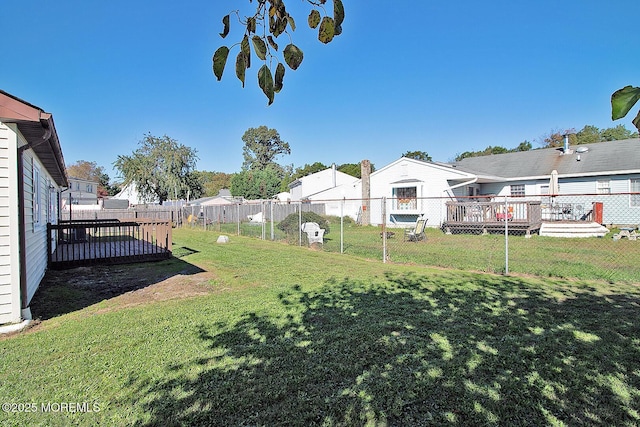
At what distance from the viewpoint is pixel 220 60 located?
3.74 ft

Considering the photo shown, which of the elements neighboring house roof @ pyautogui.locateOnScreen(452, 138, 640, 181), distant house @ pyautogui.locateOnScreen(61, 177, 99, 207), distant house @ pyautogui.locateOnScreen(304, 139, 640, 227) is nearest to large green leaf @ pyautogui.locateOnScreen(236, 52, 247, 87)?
distant house @ pyautogui.locateOnScreen(304, 139, 640, 227)

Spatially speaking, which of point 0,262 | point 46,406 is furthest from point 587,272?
point 0,262

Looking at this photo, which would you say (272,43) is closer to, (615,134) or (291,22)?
(291,22)

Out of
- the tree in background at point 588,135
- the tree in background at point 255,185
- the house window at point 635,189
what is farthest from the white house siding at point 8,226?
the tree in background at point 588,135

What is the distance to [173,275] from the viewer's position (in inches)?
300

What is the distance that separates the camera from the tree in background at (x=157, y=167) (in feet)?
95.9

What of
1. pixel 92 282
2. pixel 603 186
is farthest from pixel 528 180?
pixel 92 282

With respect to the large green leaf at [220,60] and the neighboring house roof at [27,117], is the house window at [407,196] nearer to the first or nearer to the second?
the neighboring house roof at [27,117]

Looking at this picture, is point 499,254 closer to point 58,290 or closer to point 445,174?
point 445,174

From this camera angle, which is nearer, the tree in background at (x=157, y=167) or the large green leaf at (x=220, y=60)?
the large green leaf at (x=220, y=60)

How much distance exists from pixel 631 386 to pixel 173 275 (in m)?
7.62

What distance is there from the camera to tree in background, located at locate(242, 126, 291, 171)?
6919 cm

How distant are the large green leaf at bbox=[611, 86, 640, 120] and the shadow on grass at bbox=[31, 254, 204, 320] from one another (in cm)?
626

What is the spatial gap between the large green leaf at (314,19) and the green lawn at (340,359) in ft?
7.95
